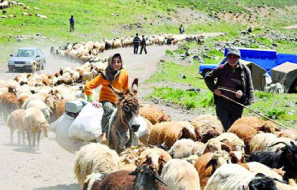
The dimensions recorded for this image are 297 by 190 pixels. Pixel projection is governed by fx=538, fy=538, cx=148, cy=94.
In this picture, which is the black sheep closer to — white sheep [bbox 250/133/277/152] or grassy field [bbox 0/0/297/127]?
white sheep [bbox 250/133/277/152]

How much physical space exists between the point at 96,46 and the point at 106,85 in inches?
1239

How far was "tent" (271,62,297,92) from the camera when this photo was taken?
2714cm

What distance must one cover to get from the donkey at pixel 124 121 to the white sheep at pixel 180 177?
152 cm

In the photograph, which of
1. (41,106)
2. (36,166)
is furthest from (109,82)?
(41,106)

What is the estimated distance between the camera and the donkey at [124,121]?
28.5 ft

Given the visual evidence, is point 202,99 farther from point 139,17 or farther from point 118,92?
point 139,17

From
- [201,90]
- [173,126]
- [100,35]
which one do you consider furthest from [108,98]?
[100,35]

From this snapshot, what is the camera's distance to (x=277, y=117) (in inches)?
672

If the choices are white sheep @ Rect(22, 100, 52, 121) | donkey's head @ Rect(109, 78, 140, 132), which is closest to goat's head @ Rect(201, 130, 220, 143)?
donkey's head @ Rect(109, 78, 140, 132)

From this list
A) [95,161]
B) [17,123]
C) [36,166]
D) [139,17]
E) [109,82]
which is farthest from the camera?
[139,17]

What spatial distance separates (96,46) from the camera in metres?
40.7

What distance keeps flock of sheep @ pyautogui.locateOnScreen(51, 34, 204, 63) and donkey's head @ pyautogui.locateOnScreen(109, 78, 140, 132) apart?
2317 centimetres

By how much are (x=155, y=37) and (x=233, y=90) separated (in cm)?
4236

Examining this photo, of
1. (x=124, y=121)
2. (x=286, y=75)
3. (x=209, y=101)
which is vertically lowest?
(x=286, y=75)
